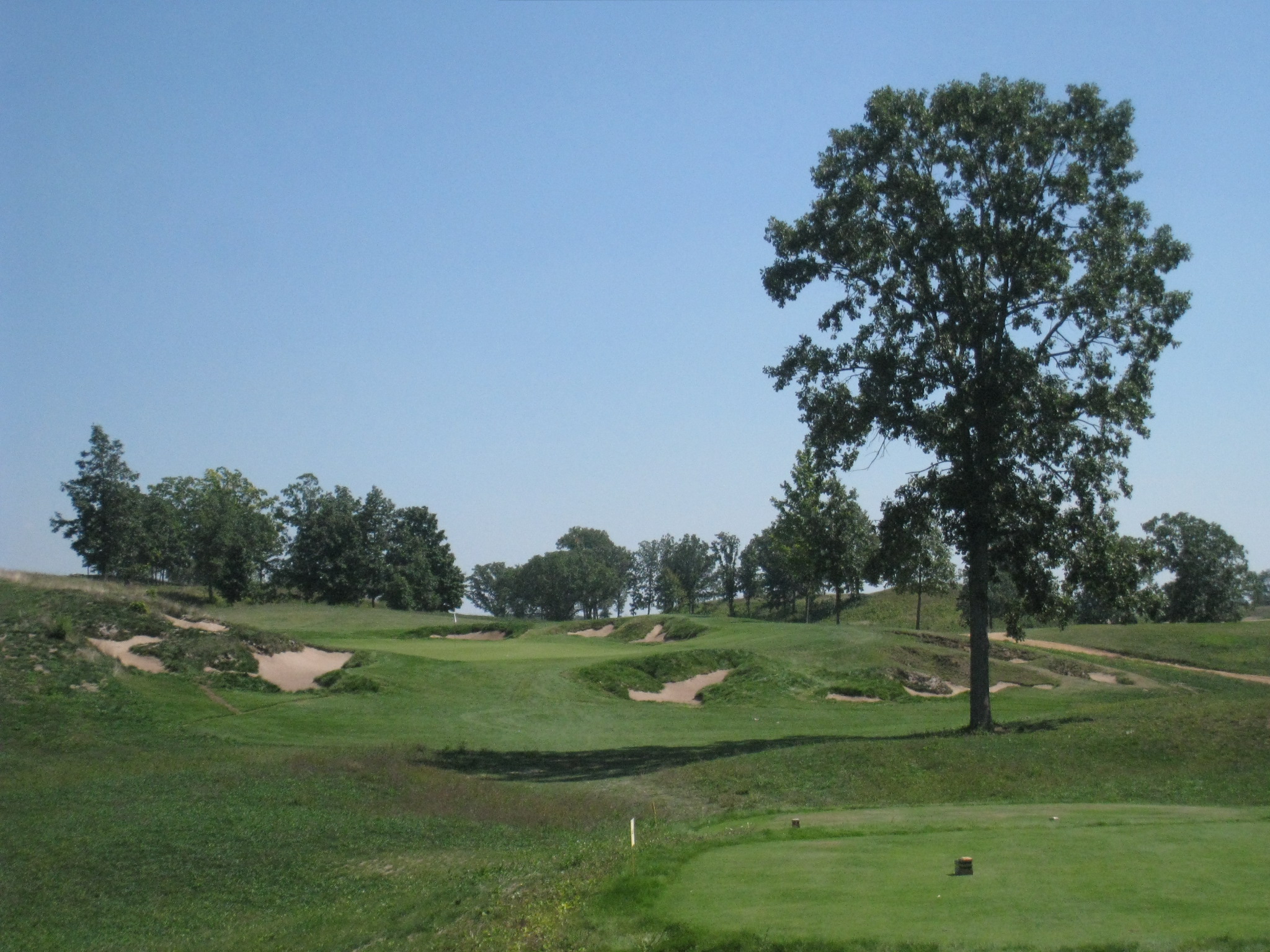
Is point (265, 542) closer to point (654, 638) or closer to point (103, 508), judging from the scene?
point (103, 508)

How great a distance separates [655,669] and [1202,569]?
69.8m

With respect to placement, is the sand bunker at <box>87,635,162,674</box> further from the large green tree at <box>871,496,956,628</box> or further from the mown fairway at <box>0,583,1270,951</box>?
the large green tree at <box>871,496,956,628</box>

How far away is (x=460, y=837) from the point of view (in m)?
18.0

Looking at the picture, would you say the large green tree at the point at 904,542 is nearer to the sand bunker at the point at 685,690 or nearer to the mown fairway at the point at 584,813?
the mown fairway at the point at 584,813

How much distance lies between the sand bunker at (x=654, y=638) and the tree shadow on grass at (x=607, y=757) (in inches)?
1228

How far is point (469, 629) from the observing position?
6825 cm

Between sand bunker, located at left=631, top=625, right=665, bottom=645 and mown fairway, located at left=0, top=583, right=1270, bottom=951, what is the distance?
62.1 feet

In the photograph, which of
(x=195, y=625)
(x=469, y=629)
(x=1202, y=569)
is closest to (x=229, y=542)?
(x=469, y=629)

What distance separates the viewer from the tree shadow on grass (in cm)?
2389

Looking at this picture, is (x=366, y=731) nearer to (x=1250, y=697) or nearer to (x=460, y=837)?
(x=460, y=837)

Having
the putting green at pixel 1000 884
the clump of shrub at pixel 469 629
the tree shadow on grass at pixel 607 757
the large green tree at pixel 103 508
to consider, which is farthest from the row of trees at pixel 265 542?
the putting green at pixel 1000 884

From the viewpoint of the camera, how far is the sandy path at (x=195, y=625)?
36.8 meters

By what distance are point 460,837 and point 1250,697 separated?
20.2 metres

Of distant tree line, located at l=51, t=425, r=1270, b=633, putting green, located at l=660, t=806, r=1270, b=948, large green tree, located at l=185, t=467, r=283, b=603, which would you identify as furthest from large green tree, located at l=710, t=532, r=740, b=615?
putting green, located at l=660, t=806, r=1270, b=948
